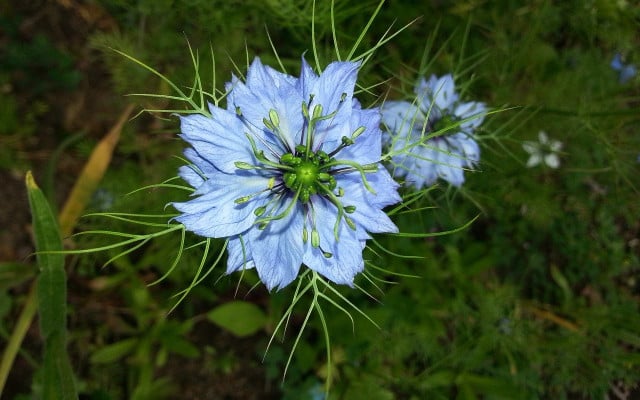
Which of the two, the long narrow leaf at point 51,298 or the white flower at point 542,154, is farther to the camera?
the white flower at point 542,154

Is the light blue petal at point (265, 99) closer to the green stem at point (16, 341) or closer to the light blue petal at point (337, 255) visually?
the light blue petal at point (337, 255)

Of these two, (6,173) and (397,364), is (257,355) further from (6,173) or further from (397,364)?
(6,173)

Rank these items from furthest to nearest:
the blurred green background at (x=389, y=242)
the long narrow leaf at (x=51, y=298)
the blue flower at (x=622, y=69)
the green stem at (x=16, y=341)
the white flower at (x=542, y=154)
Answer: the blue flower at (x=622, y=69)
the white flower at (x=542, y=154)
the blurred green background at (x=389, y=242)
the green stem at (x=16, y=341)
the long narrow leaf at (x=51, y=298)

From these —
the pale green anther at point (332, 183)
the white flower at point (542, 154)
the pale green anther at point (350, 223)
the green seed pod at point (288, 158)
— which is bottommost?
the pale green anther at point (350, 223)

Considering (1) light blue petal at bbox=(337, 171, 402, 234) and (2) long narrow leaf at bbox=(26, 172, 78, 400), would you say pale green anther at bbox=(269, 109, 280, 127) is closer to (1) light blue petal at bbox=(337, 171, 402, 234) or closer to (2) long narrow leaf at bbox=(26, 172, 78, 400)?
(1) light blue petal at bbox=(337, 171, 402, 234)

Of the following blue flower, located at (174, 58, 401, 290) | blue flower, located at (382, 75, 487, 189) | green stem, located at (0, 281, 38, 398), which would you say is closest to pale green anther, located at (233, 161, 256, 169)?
blue flower, located at (174, 58, 401, 290)

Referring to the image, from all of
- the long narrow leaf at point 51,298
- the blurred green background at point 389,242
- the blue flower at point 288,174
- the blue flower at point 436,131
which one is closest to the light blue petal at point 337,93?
the blue flower at point 288,174

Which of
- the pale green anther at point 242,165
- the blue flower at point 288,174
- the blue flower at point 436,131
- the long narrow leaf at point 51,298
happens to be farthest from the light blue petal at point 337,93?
the long narrow leaf at point 51,298

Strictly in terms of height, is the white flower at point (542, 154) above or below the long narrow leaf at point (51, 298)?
above

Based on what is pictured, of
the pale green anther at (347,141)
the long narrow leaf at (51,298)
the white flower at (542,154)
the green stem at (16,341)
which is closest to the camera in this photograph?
the pale green anther at (347,141)
